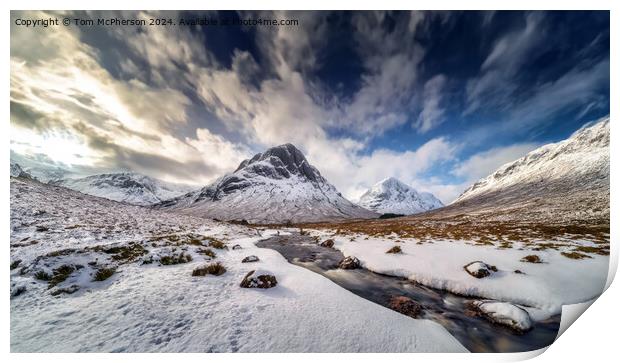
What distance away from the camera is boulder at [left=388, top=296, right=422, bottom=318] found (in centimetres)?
694

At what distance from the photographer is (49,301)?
5449mm

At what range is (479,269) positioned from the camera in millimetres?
9164

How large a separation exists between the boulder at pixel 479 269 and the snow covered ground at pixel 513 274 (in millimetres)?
175

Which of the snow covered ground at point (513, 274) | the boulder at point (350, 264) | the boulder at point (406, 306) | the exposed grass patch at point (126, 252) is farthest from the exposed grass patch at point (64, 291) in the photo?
the snow covered ground at point (513, 274)

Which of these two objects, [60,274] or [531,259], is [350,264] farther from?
[60,274]

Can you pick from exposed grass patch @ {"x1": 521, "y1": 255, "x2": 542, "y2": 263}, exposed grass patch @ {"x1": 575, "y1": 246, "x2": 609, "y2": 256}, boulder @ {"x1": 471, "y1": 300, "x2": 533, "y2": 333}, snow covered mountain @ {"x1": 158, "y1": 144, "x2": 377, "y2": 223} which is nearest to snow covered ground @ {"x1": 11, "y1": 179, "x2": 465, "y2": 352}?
boulder @ {"x1": 471, "y1": 300, "x2": 533, "y2": 333}

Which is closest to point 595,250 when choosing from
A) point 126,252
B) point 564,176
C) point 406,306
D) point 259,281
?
point 406,306

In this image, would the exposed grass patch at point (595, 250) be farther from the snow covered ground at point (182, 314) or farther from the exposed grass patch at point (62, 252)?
the exposed grass patch at point (62, 252)

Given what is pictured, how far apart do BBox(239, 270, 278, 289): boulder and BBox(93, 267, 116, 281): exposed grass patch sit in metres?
4.53

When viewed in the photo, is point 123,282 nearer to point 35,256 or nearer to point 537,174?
point 35,256

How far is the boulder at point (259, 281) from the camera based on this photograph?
708 cm

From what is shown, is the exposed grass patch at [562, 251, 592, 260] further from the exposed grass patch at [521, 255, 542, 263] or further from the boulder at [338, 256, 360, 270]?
the boulder at [338, 256, 360, 270]

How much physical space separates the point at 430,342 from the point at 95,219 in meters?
22.3

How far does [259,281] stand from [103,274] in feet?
17.0
